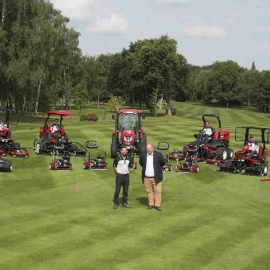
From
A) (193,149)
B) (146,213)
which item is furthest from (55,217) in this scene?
(193,149)

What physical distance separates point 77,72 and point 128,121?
72.1 meters

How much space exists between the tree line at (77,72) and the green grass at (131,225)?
1112 inches

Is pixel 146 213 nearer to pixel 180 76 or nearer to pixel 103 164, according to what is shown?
pixel 103 164

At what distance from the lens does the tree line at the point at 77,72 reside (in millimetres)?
45344

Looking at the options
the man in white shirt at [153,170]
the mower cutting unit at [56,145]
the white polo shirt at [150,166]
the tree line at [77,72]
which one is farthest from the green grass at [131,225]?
the tree line at [77,72]

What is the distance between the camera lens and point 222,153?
23.8 m

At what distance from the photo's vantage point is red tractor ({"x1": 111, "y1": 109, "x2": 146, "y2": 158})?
2353 centimetres

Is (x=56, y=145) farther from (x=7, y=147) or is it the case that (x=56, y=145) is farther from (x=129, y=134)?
(x=129, y=134)

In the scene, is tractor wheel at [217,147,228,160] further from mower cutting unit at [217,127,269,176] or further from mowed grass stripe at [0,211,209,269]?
mowed grass stripe at [0,211,209,269]

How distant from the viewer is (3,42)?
43.9 metres

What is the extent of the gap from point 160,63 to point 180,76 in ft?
33.3


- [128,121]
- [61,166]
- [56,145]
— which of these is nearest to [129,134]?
[128,121]

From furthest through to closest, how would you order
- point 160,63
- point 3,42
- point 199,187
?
1. point 160,63
2. point 3,42
3. point 199,187

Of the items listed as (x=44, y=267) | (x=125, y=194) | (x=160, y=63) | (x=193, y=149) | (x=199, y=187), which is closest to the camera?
(x=44, y=267)
